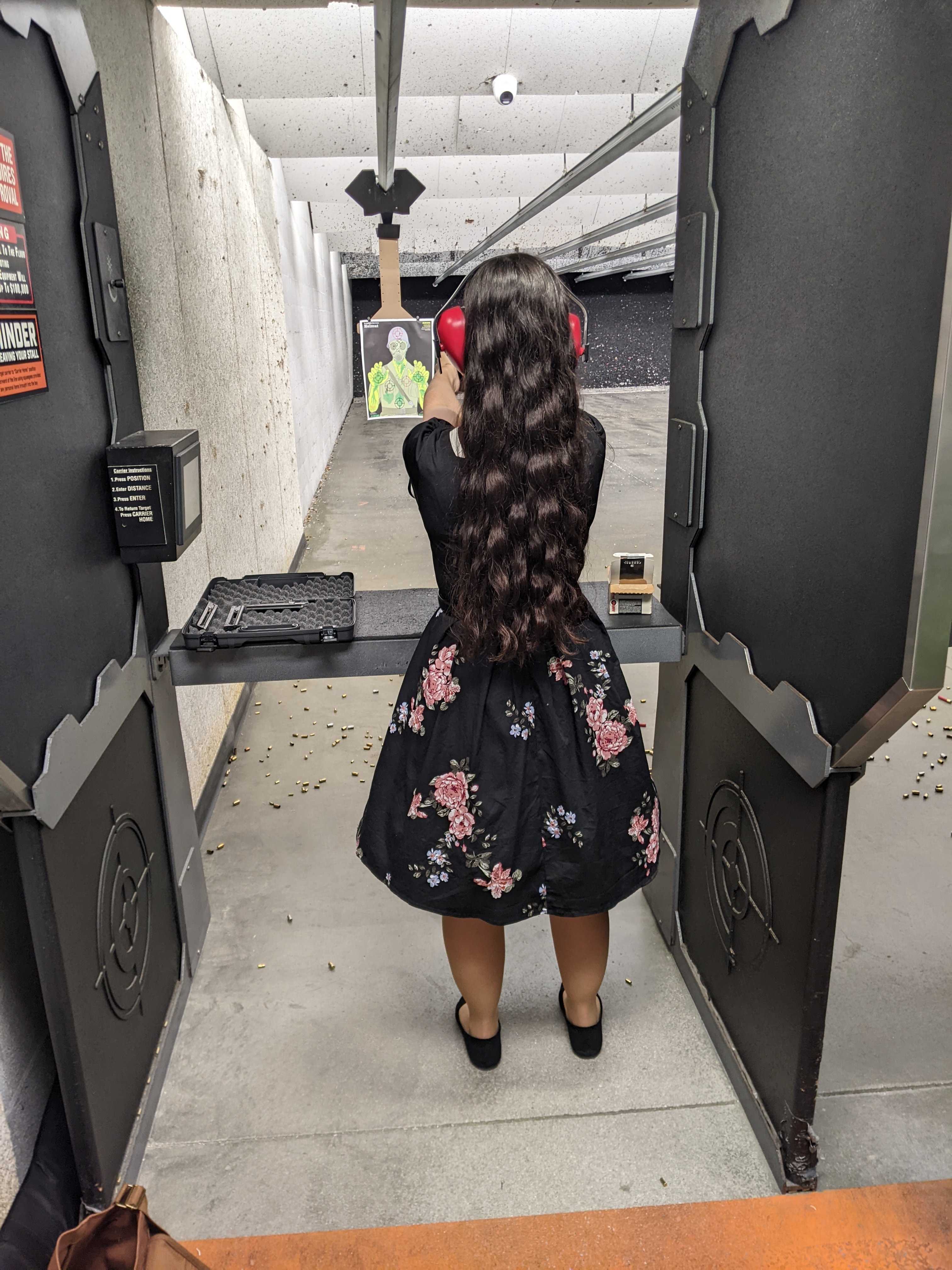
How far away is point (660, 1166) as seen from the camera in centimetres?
148

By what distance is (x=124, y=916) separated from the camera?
4.92ft

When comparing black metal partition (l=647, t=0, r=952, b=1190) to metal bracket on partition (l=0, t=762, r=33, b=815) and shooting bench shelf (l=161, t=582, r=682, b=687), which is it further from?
metal bracket on partition (l=0, t=762, r=33, b=815)

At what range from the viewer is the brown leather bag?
99cm

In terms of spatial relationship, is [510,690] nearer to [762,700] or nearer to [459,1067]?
[762,700]

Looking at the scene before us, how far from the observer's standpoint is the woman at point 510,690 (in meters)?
1.24

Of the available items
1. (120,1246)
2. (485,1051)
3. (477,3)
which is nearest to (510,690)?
(485,1051)

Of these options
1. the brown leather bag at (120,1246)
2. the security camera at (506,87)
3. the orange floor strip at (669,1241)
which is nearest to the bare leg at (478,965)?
the orange floor strip at (669,1241)

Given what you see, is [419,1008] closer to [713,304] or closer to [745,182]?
[713,304]

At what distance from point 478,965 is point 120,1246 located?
0.74m

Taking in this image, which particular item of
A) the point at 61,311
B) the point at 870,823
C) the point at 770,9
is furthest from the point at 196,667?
the point at 870,823

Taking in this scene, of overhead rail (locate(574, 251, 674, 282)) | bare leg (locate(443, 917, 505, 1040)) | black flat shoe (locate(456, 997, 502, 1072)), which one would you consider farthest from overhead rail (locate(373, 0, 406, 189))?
overhead rail (locate(574, 251, 674, 282))

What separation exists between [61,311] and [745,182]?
3.53 feet

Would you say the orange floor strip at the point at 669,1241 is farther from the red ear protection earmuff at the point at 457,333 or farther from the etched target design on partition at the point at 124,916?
the red ear protection earmuff at the point at 457,333

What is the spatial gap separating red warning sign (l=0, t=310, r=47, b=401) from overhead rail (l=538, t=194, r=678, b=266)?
1543 mm
